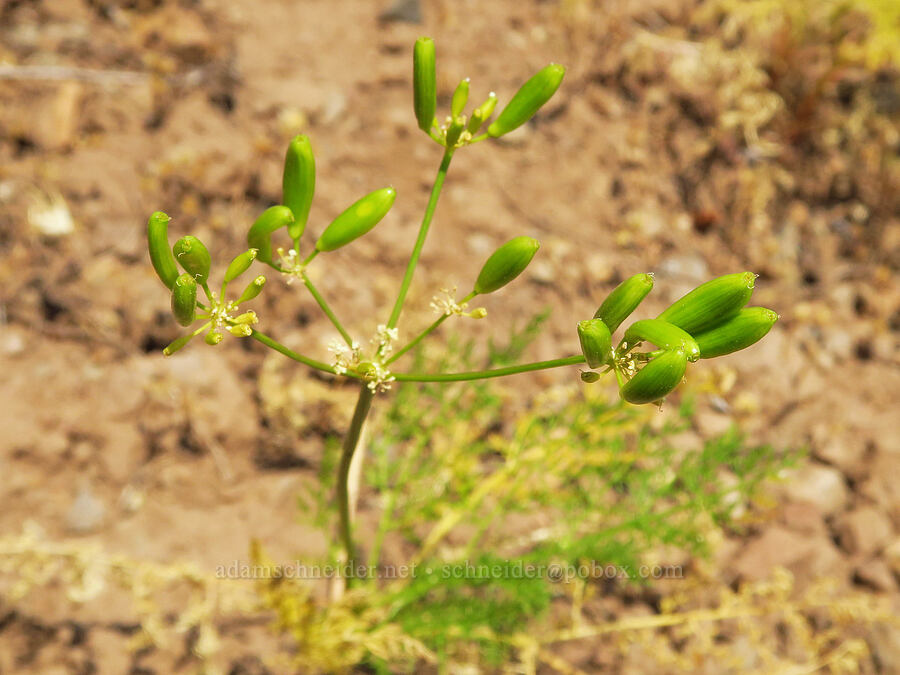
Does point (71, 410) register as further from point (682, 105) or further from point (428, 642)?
point (682, 105)

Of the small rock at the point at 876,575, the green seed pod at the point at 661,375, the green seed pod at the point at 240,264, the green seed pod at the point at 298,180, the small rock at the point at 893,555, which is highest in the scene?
the green seed pod at the point at 298,180

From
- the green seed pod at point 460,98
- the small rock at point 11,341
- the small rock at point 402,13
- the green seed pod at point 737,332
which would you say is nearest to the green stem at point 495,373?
the green seed pod at point 737,332

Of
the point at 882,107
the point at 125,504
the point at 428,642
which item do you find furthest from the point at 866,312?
the point at 125,504

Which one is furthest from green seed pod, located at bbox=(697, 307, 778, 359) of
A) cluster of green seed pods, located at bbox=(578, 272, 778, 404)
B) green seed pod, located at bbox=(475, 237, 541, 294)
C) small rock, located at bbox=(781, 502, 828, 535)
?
small rock, located at bbox=(781, 502, 828, 535)

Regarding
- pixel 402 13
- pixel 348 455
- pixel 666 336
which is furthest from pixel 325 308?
pixel 402 13

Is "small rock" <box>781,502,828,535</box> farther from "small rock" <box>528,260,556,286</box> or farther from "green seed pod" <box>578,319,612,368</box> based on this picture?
"green seed pod" <box>578,319,612,368</box>

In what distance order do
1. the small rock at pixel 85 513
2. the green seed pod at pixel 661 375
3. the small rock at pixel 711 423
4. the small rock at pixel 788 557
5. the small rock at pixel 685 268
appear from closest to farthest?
the green seed pod at pixel 661 375, the small rock at pixel 85 513, the small rock at pixel 788 557, the small rock at pixel 711 423, the small rock at pixel 685 268

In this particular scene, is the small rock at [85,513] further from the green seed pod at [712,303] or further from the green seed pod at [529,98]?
the green seed pod at [712,303]
